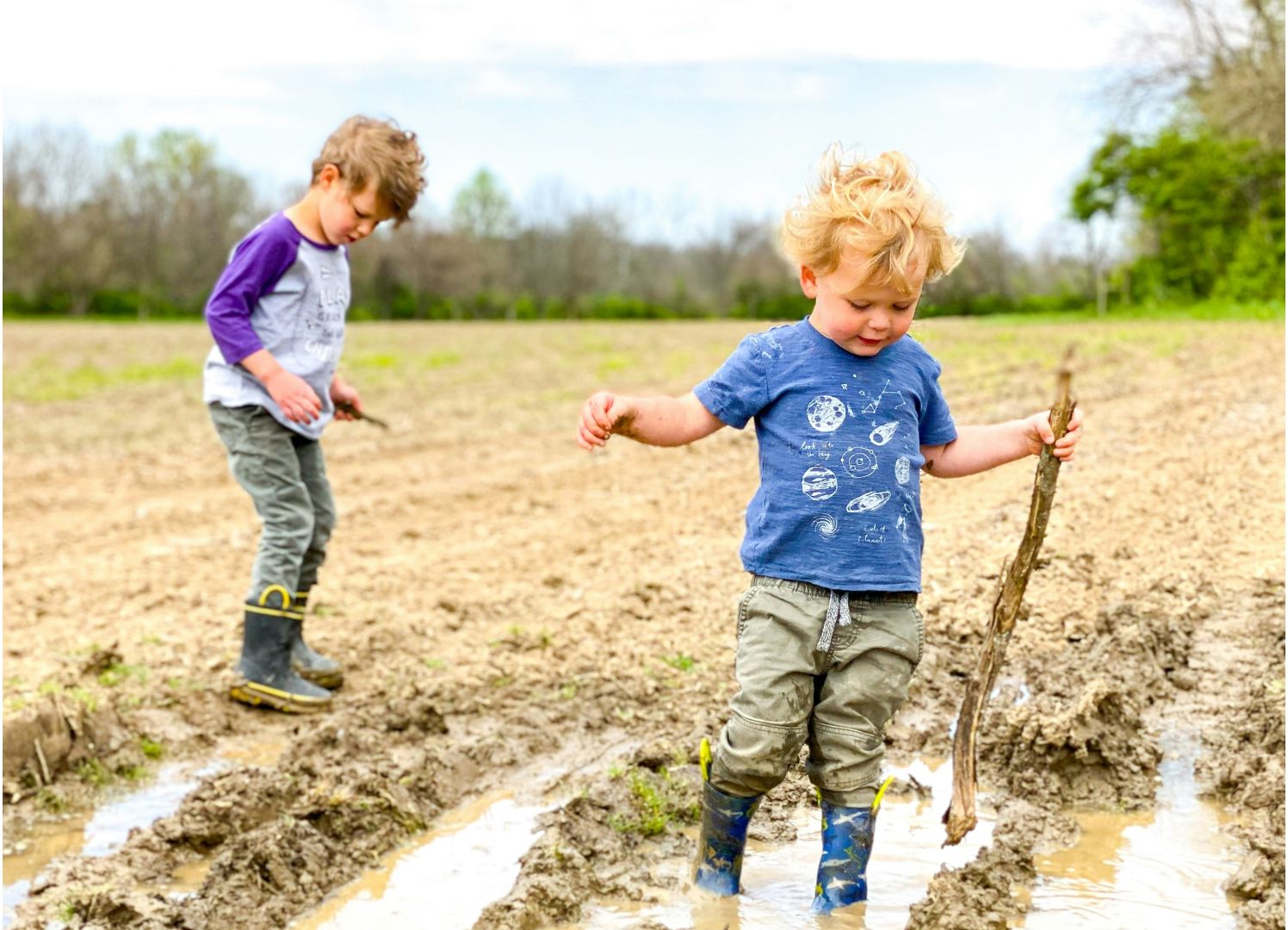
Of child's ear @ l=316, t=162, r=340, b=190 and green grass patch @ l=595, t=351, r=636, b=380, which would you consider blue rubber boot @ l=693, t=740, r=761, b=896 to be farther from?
green grass patch @ l=595, t=351, r=636, b=380

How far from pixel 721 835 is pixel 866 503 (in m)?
0.85

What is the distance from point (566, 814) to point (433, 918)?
48 cm

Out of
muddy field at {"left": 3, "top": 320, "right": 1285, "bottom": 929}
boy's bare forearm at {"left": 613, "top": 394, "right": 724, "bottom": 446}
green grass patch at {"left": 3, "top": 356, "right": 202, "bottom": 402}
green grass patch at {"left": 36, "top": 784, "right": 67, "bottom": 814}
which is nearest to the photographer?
boy's bare forearm at {"left": 613, "top": 394, "right": 724, "bottom": 446}

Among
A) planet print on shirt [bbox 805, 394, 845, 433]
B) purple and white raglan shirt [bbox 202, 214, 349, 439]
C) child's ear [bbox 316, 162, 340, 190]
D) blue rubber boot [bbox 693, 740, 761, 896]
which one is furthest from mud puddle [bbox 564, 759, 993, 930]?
child's ear [bbox 316, 162, 340, 190]

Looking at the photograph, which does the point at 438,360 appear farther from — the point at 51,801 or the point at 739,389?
the point at 739,389

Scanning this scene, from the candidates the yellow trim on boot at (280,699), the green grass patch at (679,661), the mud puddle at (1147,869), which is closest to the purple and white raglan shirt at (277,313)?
the yellow trim on boot at (280,699)

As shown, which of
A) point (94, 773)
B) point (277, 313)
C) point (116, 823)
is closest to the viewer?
point (116, 823)

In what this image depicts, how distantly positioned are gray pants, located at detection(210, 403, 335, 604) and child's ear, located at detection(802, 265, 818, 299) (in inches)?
94.3

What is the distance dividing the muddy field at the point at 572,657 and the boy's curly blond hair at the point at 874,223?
0.72 m

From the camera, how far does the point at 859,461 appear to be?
2.91 metres

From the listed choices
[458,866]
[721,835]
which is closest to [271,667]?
[458,866]

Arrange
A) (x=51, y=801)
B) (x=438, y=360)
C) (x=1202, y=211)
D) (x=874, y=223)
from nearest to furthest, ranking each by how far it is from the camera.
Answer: (x=874, y=223) → (x=51, y=801) → (x=438, y=360) → (x=1202, y=211)

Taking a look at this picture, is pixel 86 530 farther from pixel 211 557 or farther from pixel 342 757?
pixel 342 757

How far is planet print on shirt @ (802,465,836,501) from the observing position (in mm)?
2900
